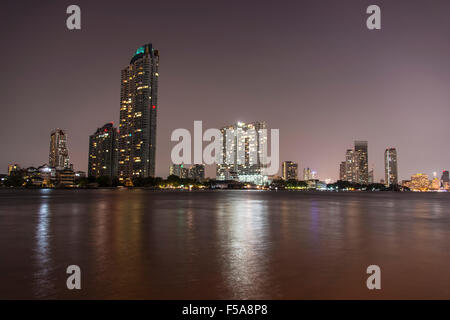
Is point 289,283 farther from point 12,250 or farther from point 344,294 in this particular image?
point 12,250

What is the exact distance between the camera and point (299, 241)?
15477mm

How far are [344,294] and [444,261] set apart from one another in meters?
6.66

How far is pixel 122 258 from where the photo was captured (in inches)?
448
